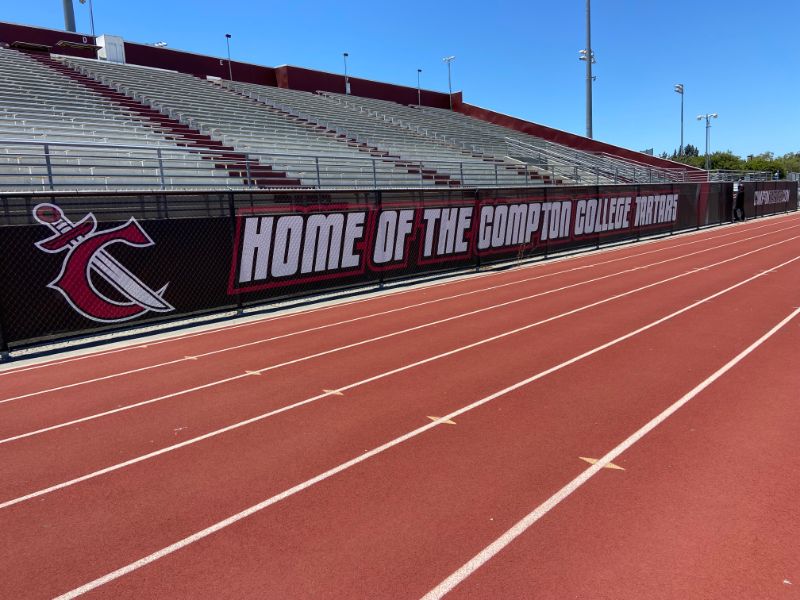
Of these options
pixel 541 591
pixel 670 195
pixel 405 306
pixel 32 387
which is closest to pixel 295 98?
pixel 670 195

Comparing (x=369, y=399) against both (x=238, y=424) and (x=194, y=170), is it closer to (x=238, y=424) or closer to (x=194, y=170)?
(x=238, y=424)

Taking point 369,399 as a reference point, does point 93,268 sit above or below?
above

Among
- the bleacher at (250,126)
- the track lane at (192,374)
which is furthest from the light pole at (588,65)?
the track lane at (192,374)

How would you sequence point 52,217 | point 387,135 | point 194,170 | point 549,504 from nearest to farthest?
1. point 549,504
2. point 52,217
3. point 194,170
4. point 387,135

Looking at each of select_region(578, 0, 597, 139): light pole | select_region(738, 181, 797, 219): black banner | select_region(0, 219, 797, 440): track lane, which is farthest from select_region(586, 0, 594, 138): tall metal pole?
select_region(0, 219, 797, 440): track lane

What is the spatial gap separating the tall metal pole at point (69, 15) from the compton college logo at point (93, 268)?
1471 inches

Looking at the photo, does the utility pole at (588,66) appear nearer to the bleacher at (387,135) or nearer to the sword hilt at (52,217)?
the bleacher at (387,135)

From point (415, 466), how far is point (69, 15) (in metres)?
45.4

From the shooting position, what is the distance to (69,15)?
126ft

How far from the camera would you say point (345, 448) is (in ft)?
16.6

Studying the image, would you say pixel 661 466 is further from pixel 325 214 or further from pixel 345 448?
pixel 325 214

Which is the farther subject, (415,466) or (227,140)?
(227,140)

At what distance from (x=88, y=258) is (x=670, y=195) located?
85.8ft

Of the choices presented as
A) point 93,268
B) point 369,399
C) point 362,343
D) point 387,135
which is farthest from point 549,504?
point 387,135
